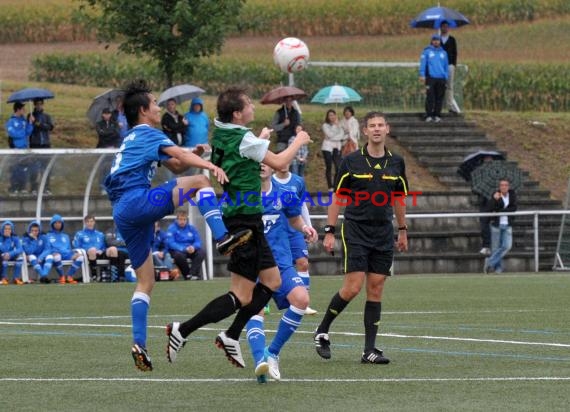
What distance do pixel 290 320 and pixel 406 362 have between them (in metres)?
1.02

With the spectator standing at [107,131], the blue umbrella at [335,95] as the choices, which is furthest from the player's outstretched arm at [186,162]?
the blue umbrella at [335,95]

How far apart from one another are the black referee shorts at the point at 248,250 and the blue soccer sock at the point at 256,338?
1.47ft

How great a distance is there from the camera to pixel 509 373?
1067 centimetres

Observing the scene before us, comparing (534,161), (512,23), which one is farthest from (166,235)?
(512,23)

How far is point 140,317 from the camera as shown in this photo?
10859 mm

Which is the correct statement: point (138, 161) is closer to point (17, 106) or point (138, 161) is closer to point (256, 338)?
point (256, 338)

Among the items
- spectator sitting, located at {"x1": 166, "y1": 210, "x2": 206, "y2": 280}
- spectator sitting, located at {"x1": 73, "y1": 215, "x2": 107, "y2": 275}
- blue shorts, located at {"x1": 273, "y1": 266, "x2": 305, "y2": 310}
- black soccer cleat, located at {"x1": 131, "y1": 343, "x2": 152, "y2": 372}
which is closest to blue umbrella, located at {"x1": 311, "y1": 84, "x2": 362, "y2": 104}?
spectator sitting, located at {"x1": 166, "y1": 210, "x2": 206, "y2": 280}

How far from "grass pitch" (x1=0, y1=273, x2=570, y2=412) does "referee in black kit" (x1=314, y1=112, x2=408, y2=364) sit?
0.57 metres

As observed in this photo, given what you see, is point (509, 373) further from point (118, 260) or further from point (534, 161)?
point (534, 161)

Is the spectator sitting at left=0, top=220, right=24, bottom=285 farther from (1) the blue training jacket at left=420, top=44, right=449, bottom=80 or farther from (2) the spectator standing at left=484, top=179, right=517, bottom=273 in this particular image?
(1) the blue training jacket at left=420, top=44, right=449, bottom=80

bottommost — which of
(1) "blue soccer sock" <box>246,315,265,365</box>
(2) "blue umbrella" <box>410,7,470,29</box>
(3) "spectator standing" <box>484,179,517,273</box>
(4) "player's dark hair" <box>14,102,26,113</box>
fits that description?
(3) "spectator standing" <box>484,179,517,273</box>

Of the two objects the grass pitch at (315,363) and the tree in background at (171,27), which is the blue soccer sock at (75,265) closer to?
the grass pitch at (315,363)

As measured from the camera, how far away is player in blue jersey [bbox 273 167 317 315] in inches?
578

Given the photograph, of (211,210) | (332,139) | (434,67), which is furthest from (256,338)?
(434,67)
